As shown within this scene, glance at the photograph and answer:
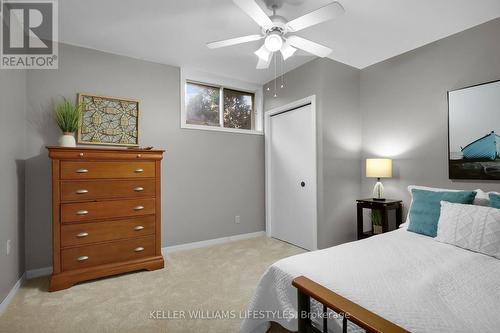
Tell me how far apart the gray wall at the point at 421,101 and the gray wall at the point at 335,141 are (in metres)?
0.18

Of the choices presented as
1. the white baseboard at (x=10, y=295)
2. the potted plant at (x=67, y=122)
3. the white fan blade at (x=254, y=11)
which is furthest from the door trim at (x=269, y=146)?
the white baseboard at (x=10, y=295)

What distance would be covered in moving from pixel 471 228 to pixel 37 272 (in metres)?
3.98

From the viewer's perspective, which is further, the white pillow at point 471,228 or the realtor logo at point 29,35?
the realtor logo at point 29,35

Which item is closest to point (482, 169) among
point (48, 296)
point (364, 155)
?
point (364, 155)

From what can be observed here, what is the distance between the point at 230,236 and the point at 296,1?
3099 mm

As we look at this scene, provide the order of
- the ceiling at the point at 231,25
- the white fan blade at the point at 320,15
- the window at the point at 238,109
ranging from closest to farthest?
the white fan blade at the point at 320,15 < the ceiling at the point at 231,25 < the window at the point at 238,109

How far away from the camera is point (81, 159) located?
2385 mm

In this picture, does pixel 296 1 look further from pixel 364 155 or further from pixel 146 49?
pixel 364 155

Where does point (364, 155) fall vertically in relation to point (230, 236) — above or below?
above

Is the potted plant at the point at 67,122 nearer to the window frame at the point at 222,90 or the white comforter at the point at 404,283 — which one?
the window frame at the point at 222,90

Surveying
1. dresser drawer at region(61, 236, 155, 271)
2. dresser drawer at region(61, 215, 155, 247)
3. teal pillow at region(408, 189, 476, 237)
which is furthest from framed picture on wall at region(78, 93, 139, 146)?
teal pillow at region(408, 189, 476, 237)

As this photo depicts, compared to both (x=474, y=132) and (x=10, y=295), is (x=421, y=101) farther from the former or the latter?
(x=10, y=295)

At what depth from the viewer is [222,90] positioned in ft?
12.7

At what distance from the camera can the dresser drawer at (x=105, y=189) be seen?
235cm
